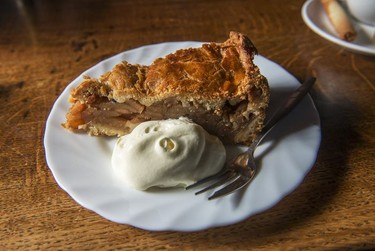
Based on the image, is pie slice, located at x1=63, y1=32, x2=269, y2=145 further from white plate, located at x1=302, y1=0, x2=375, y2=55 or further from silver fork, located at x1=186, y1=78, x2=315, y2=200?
white plate, located at x1=302, y1=0, x2=375, y2=55

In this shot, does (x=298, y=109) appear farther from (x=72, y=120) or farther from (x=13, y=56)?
→ (x=13, y=56)

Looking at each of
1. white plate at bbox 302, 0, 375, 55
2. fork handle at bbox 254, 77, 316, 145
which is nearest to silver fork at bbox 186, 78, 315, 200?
fork handle at bbox 254, 77, 316, 145

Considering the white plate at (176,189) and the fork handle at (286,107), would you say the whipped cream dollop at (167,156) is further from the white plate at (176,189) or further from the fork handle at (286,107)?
the fork handle at (286,107)

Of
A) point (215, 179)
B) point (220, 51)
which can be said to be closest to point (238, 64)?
point (220, 51)

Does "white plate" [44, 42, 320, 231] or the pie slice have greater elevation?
the pie slice

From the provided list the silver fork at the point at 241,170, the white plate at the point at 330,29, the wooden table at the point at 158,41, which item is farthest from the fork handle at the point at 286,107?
the white plate at the point at 330,29

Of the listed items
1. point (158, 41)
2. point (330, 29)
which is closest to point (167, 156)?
point (158, 41)

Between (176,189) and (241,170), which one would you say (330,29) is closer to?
(241,170)
